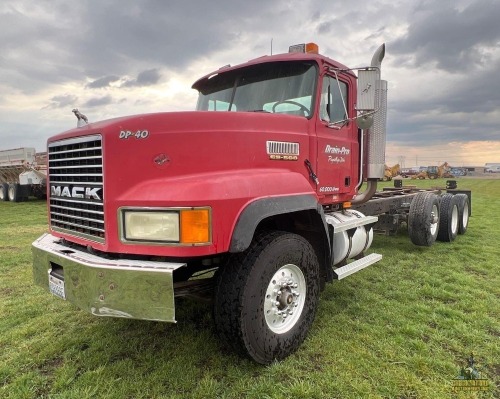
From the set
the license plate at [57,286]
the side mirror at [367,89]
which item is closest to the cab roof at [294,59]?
the side mirror at [367,89]

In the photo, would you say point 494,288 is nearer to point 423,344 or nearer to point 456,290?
point 456,290

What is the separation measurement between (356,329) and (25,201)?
Result: 2028 cm

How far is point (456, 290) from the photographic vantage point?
470 centimetres

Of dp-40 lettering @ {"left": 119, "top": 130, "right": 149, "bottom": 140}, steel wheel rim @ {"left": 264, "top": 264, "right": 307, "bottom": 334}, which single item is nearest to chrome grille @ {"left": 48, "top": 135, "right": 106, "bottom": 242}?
dp-40 lettering @ {"left": 119, "top": 130, "right": 149, "bottom": 140}

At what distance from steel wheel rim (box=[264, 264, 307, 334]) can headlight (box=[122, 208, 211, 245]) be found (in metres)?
0.79

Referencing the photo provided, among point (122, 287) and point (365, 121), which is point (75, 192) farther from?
point (365, 121)

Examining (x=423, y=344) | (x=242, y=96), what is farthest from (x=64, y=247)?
(x=423, y=344)

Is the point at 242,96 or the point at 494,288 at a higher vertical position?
the point at 242,96

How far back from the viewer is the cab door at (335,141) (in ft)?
12.9

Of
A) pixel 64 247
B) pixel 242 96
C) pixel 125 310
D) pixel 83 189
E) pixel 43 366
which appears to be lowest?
pixel 43 366

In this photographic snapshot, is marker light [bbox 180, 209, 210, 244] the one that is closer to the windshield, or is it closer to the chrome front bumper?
the chrome front bumper

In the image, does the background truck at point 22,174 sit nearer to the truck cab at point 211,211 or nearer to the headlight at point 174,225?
the truck cab at point 211,211

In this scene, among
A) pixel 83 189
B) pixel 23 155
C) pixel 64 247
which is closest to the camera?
pixel 83 189

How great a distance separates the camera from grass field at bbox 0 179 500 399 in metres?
2.68
